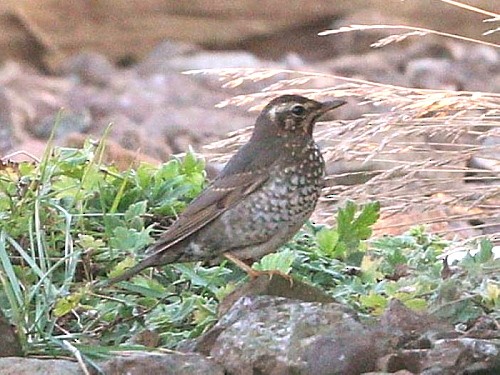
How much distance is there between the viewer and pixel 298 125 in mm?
4590

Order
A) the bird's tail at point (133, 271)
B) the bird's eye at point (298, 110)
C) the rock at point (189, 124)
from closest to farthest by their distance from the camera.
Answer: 1. the bird's tail at point (133, 271)
2. the bird's eye at point (298, 110)
3. the rock at point (189, 124)

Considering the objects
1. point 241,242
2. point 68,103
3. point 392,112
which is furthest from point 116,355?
point 68,103

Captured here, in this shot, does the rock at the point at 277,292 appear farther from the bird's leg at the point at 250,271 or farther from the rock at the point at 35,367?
the rock at the point at 35,367

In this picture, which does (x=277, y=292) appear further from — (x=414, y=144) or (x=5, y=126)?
(x=5, y=126)

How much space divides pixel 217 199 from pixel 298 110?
0.37m

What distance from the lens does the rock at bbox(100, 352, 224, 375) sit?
135 inches

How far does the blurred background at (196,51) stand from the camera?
1152 cm

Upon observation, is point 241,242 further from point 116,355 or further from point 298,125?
point 116,355

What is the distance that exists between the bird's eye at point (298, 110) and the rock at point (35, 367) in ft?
4.29

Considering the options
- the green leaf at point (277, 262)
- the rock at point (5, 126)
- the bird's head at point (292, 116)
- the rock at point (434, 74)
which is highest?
the bird's head at point (292, 116)

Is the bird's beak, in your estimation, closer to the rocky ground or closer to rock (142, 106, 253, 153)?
the rocky ground

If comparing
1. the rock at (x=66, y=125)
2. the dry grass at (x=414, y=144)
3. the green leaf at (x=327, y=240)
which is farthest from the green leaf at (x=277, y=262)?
the rock at (x=66, y=125)

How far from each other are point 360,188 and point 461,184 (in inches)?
30.6

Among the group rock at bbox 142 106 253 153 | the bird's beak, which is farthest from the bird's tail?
rock at bbox 142 106 253 153
